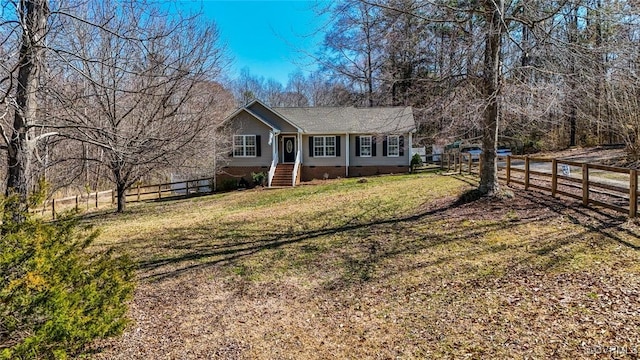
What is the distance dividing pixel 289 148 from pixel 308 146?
1.13 m

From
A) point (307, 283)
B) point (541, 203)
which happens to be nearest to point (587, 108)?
point (541, 203)

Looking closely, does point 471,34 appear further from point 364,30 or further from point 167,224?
point 167,224

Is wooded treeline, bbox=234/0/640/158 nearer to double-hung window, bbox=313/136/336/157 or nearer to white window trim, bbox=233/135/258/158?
white window trim, bbox=233/135/258/158

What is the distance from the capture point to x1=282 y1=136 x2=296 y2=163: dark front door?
23.3 m

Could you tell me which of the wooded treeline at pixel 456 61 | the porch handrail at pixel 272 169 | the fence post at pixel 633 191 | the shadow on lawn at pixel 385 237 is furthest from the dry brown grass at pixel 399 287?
the porch handrail at pixel 272 169

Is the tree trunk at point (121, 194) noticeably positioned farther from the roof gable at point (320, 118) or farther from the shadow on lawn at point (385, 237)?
the roof gable at point (320, 118)

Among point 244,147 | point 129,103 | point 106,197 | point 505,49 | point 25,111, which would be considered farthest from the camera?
point 244,147

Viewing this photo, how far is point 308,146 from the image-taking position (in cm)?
2355

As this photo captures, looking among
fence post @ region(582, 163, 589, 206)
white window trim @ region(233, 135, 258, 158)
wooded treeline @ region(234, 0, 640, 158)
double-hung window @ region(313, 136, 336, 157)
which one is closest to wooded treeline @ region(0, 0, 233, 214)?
white window trim @ region(233, 135, 258, 158)

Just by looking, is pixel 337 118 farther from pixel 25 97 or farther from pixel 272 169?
pixel 25 97

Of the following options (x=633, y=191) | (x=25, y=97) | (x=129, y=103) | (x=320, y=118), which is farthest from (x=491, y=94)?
(x=320, y=118)

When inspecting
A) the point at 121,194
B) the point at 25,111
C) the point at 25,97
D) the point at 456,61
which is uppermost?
the point at 456,61

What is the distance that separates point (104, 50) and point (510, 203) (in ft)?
41.6

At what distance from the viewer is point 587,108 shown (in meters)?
9.13
